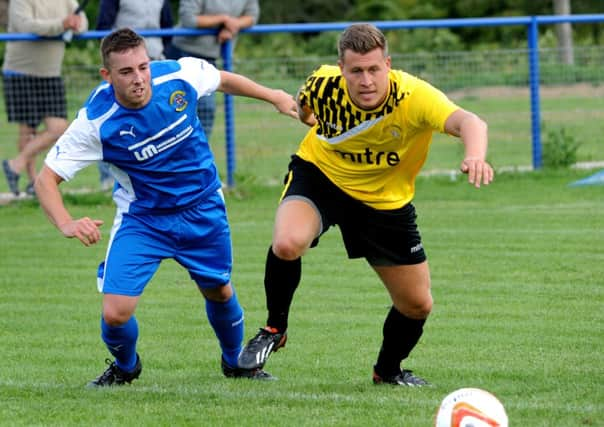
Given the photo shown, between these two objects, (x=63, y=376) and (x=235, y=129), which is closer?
(x=63, y=376)

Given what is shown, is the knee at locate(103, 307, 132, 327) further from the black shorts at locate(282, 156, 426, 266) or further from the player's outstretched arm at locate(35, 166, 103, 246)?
the black shorts at locate(282, 156, 426, 266)

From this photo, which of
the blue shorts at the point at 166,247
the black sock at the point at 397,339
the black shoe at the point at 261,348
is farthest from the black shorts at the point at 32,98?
the black sock at the point at 397,339

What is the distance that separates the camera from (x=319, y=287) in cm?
937

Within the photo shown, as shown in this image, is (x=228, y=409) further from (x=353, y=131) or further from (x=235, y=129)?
(x=235, y=129)

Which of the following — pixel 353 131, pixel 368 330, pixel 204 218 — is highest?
pixel 353 131

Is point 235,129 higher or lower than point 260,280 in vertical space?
higher

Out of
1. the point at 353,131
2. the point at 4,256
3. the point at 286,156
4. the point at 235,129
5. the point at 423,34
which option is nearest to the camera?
the point at 353,131

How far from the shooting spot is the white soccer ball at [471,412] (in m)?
5.05

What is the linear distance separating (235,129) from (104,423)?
28.9ft

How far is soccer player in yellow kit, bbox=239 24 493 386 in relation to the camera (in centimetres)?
617

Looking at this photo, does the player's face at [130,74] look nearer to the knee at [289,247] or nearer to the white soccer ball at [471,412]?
the knee at [289,247]

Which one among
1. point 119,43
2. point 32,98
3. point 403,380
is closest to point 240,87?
point 119,43

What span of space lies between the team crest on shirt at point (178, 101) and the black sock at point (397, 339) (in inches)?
57.9

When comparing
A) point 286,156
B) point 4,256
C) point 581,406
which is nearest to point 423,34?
point 286,156
